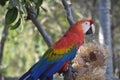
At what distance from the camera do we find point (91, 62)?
4.41 metres

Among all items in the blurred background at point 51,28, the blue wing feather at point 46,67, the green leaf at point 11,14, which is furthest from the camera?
the blurred background at point 51,28

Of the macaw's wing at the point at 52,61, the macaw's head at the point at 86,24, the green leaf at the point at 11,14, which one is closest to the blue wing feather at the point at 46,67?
the macaw's wing at the point at 52,61

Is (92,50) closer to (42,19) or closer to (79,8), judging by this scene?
(42,19)

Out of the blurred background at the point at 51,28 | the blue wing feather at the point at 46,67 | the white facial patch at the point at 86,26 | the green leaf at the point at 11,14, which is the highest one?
the blurred background at the point at 51,28

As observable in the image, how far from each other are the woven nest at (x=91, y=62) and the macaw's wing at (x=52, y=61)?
102 mm

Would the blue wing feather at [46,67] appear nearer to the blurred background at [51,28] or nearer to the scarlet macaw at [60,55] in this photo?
the scarlet macaw at [60,55]

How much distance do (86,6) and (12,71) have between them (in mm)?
6028

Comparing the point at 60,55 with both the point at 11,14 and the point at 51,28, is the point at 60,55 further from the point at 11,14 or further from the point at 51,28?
the point at 51,28

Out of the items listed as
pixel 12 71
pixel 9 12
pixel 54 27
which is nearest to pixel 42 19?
pixel 54 27

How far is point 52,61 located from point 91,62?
0.36 meters

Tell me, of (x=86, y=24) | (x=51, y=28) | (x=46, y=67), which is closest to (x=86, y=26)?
(x=86, y=24)

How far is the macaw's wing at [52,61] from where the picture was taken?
14.0ft

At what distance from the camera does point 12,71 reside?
58.9 feet

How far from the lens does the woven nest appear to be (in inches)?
170
